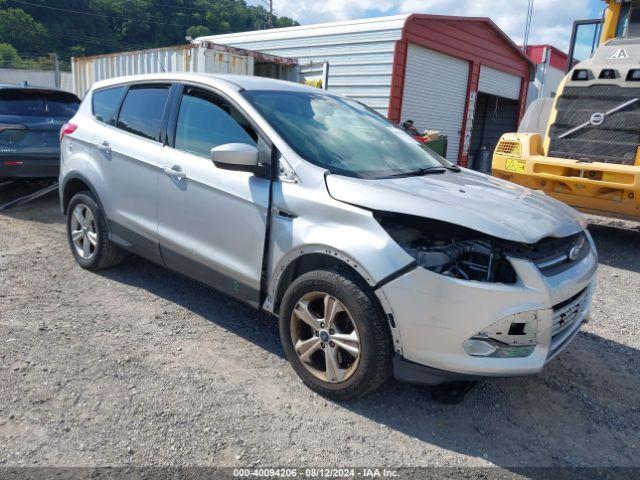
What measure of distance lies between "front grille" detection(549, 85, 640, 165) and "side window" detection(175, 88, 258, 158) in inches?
186

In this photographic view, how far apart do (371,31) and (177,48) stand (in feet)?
13.5

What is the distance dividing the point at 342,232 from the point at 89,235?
9.49 ft

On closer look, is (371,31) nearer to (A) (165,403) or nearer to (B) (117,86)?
(B) (117,86)

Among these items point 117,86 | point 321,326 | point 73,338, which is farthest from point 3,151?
point 321,326

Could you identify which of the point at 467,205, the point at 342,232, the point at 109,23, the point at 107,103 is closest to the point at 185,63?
the point at 107,103

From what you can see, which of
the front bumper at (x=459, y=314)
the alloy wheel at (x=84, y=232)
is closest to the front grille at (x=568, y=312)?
the front bumper at (x=459, y=314)

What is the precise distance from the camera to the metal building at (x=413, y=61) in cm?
1130

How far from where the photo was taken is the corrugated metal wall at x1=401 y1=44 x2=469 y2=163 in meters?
11.9

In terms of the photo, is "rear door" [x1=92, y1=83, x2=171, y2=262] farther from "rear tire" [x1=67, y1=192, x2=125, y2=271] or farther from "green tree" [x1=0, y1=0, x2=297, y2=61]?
"green tree" [x1=0, y1=0, x2=297, y2=61]

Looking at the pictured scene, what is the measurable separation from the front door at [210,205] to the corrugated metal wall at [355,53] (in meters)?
8.22

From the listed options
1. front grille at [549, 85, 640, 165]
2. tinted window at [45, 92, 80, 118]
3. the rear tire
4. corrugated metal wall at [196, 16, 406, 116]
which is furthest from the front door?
corrugated metal wall at [196, 16, 406, 116]

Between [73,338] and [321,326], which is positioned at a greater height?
[321,326]

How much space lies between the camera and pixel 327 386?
9.78 ft

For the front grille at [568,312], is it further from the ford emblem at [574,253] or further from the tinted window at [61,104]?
the tinted window at [61,104]
